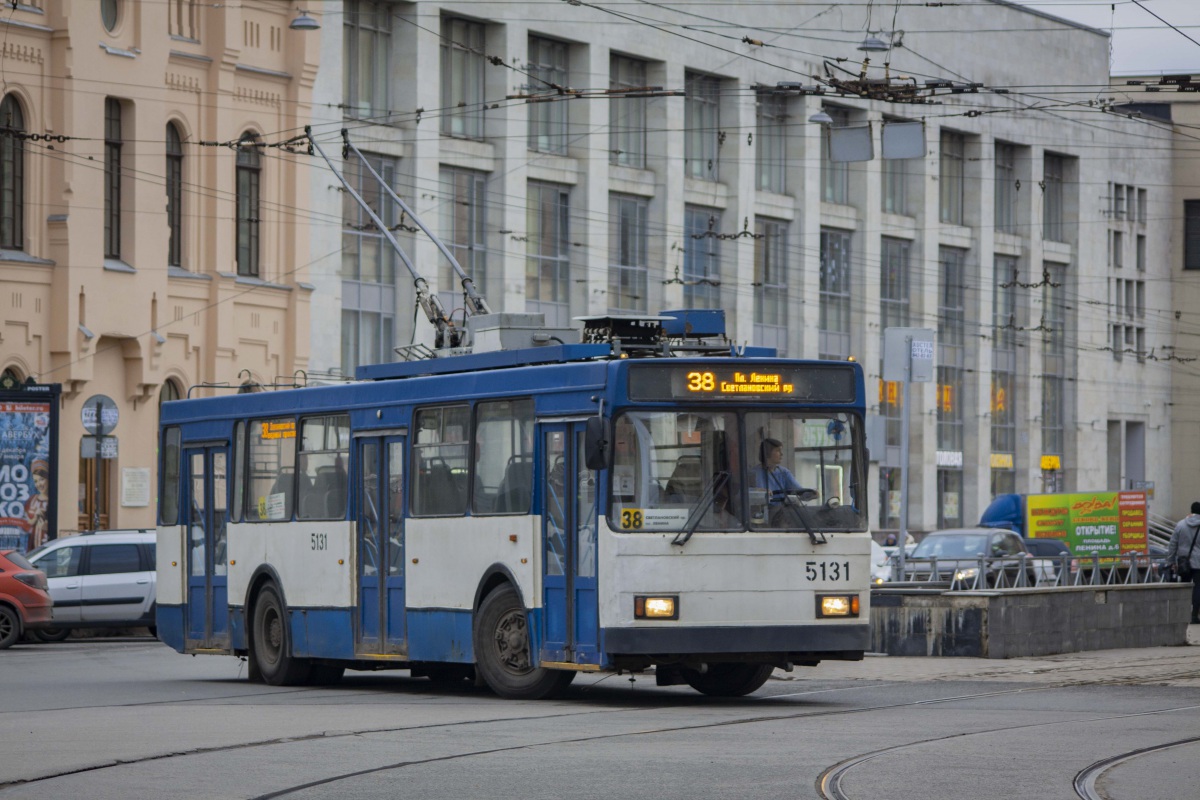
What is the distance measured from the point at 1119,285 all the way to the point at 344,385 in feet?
205

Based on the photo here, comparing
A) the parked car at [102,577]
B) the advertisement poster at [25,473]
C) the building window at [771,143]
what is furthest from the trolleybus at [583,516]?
the building window at [771,143]

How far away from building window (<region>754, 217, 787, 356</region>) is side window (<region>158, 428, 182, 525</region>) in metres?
40.4

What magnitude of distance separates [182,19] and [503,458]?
1061 inches

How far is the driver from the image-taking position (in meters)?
16.6

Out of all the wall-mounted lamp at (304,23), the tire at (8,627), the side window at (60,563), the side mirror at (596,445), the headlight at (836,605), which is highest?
the wall-mounted lamp at (304,23)

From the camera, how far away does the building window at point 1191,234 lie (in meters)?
81.9

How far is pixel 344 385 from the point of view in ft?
64.7

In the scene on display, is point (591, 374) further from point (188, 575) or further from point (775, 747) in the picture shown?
point (188, 575)

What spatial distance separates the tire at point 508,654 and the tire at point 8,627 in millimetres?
13692

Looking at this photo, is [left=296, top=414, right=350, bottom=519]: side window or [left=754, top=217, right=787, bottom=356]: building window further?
[left=754, top=217, right=787, bottom=356]: building window

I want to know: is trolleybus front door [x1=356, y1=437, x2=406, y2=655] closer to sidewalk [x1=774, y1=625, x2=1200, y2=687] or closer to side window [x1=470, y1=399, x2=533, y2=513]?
side window [x1=470, y1=399, x2=533, y2=513]

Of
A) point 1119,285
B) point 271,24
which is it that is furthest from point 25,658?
point 1119,285

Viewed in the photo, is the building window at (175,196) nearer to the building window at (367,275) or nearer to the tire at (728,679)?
the building window at (367,275)

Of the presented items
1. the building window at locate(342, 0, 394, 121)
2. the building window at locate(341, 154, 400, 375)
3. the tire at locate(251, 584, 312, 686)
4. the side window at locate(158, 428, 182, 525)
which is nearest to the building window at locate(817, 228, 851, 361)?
the building window at locate(341, 154, 400, 375)
